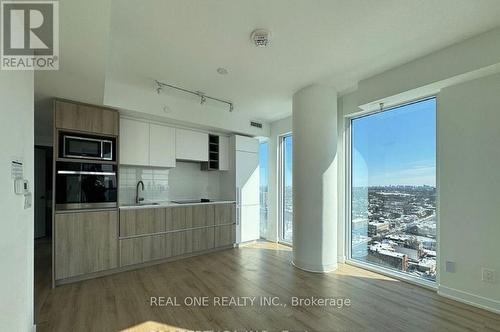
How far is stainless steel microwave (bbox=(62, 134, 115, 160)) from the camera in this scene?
3.06 metres

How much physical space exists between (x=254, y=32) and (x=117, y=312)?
3.09m

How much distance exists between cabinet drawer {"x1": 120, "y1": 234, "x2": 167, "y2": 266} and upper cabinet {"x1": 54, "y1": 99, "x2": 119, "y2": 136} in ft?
5.42

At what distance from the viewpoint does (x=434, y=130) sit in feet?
9.71

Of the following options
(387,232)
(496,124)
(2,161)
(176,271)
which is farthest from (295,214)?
(2,161)

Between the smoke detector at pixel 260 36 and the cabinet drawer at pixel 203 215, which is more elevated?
the smoke detector at pixel 260 36

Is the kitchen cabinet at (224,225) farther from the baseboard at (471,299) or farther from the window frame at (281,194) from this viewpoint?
the baseboard at (471,299)

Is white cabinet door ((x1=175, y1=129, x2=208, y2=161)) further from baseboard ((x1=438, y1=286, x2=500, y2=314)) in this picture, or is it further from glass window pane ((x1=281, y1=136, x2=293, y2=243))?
baseboard ((x1=438, y1=286, x2=500, y2=314))

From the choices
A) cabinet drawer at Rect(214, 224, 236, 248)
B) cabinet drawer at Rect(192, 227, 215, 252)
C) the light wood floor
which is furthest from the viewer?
cabinet drawer at Rect(214, 224, 236, 248)

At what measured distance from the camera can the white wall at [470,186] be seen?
2.42 m

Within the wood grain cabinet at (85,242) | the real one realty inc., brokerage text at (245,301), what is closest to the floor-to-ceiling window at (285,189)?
the real one realty inc., brokerage text at (245,301)

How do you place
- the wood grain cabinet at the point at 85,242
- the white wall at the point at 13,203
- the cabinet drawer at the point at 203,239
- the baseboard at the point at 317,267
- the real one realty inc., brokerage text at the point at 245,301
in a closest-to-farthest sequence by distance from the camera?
the white wall at the point at 13,203 → the real one realty inc., brokerage text at the point at 245,301 → the wood grain cabinet at the point at 85,242 → the baseboard at the point at 317,267 → the cabinet drawer at the point at 203,239

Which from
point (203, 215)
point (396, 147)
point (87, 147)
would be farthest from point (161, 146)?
point (396, 147)

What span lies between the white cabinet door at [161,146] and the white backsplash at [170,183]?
373mm

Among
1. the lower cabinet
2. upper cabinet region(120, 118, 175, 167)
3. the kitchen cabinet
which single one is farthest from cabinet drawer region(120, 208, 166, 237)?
the kitchen cabinet
